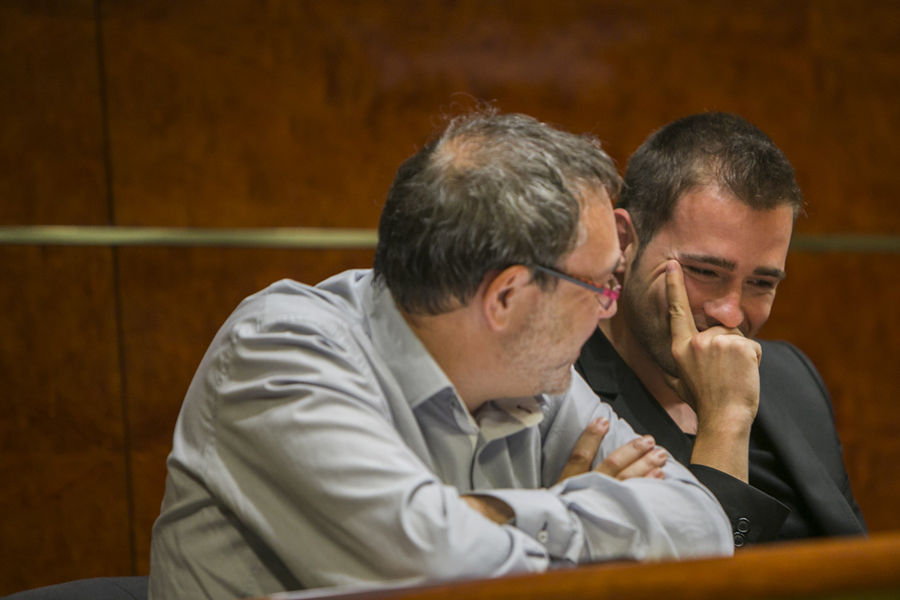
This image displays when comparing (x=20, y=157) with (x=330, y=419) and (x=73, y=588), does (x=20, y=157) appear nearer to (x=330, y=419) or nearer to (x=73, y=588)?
(x=73, y=588)

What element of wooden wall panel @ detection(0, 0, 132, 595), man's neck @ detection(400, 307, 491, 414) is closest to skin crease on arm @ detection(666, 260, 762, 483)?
man's neck @ detection(400, 307, 491, 414)

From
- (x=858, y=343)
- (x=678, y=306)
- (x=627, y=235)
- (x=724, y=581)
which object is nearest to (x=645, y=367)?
(x=678, y=306)

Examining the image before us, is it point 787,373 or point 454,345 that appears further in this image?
point 787,373

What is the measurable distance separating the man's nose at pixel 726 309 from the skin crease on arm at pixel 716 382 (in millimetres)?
17

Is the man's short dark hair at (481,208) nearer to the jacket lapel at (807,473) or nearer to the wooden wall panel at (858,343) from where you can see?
the jacket lapel at (807,473)

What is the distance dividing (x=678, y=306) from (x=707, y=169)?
0.26 m

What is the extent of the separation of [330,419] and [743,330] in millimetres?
1022

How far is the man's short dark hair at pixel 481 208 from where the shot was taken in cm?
117

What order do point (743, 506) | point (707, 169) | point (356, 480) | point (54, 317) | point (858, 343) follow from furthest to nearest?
point (858, 343) < point (54, 317) < point (707, 169) < point (743, 506) < point (356, 480)

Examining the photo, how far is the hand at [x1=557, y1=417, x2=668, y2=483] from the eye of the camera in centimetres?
126

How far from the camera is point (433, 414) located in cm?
124

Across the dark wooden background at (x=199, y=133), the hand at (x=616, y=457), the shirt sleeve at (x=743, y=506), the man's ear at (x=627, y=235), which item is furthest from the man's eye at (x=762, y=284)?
the dark wooden background at (x=199, y=133)

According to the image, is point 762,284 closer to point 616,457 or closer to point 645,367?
point 645,367

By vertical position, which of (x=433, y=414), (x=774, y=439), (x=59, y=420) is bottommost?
(x=59, y=420)
